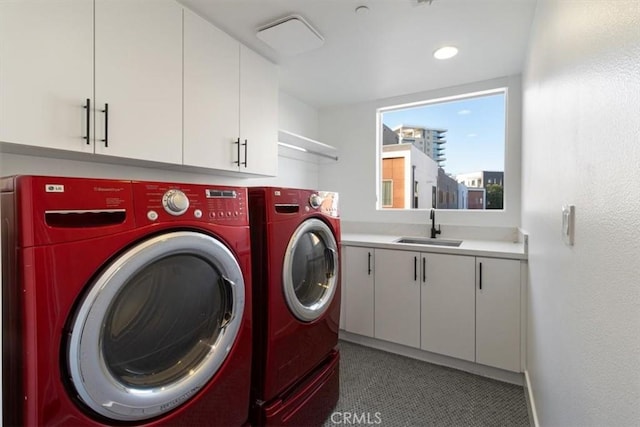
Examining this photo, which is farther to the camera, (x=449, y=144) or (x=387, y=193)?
(x=387, y=193)

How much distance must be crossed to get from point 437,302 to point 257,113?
1.87m

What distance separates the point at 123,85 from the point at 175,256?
91 centimetres

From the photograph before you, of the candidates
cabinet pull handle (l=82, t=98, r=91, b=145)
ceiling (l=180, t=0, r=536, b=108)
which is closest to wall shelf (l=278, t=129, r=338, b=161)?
ceiling (l=180, t=0, r=536, b=108)

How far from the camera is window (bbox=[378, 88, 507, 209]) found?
265 centimetres

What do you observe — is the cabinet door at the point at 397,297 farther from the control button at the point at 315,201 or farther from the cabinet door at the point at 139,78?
the cabinet door at the point at 139,78

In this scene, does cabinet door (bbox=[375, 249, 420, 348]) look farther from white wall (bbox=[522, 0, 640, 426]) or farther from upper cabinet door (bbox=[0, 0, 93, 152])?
upper cabinet door (bbox=[0, 0, 93, 152])

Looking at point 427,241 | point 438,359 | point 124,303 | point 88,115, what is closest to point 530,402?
point 438,359

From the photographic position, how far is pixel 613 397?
0.57 meters

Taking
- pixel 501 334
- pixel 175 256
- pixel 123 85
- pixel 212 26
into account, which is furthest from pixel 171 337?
pixel 501 334

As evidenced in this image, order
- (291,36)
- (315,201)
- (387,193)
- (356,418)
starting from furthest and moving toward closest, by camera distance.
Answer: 1. (387,193)
2. (291,36)
3. (356,418)
4. (315,201)

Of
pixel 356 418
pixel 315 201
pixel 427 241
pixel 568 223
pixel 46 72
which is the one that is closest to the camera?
pixel 568 223

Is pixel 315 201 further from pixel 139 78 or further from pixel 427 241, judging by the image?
pixel 427 241

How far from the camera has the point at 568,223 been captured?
851mm

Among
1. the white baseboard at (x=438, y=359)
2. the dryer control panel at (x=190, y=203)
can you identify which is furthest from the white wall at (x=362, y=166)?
the dryer control panel at (x=190, y=203)
